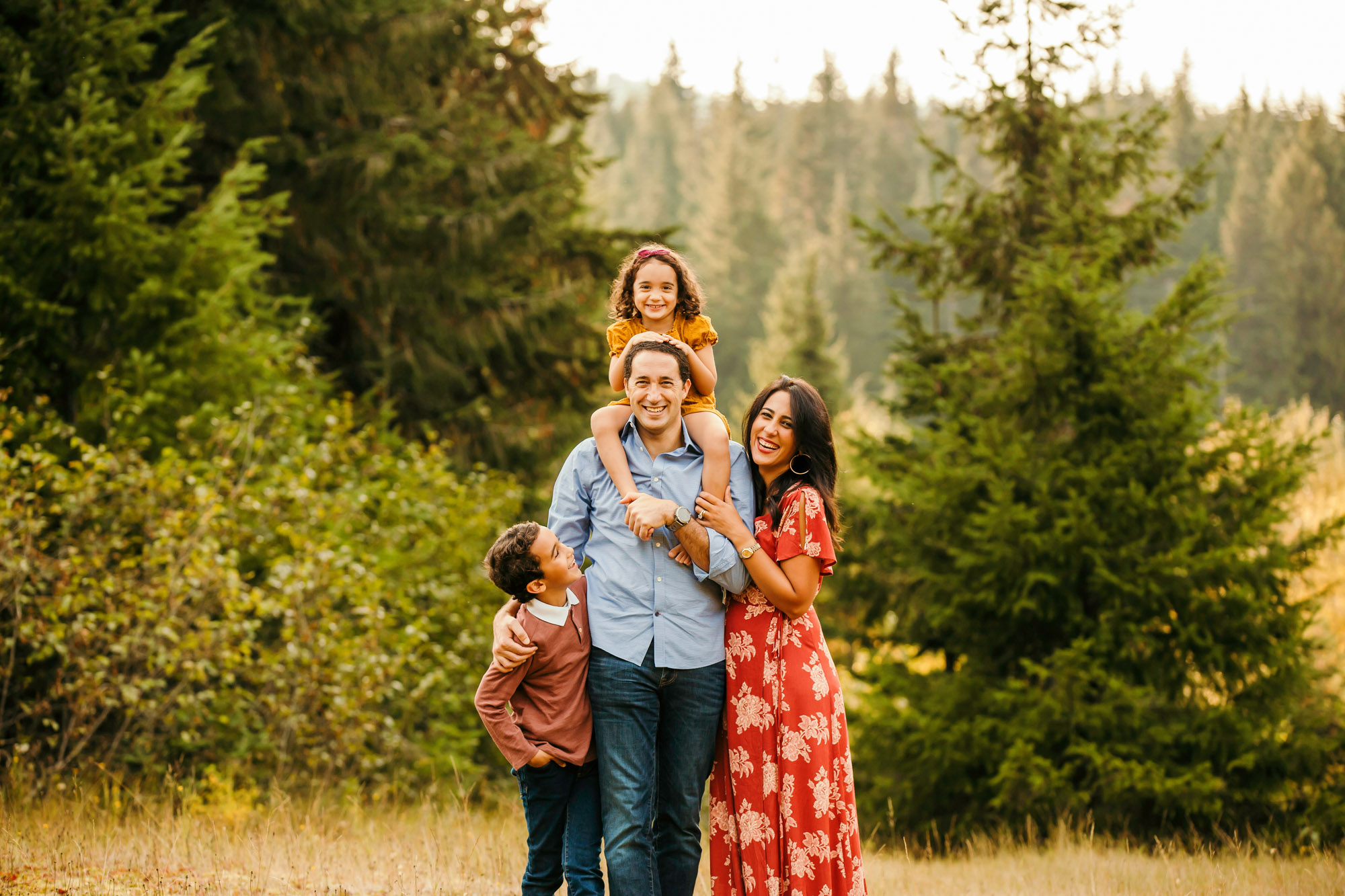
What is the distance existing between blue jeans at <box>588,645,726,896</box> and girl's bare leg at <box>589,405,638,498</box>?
0.53 metres

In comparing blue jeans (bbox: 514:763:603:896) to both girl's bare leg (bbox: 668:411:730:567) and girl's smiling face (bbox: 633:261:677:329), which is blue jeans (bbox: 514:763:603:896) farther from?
girl's smiling face (bbox: 633:261:677:329)

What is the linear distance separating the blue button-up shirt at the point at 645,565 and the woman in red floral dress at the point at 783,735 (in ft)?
0.34

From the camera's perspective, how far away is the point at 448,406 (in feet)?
40.0

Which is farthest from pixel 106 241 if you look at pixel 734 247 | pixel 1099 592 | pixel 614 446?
pixel 734 247

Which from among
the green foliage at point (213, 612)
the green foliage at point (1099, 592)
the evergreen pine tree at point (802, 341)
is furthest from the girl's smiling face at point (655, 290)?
the evergreen pine tree at point (802, 341)

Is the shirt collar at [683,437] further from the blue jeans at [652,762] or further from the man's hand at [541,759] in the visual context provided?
the man's hand at [541,759]

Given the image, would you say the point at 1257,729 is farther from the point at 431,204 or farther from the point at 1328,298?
the point at 1328,298

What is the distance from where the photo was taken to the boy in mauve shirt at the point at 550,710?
118 inches

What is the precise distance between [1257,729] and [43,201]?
940 centimetres

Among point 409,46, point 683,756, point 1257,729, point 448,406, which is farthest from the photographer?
point 448,406

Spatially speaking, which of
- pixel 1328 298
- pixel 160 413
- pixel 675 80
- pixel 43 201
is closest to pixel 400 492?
pixel 160 413

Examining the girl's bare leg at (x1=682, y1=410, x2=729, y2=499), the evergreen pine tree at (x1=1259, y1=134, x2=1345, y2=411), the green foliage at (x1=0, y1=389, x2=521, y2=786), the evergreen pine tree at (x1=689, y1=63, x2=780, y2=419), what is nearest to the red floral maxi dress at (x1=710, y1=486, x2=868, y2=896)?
the girl's bare leg at (x1=682, y1=410, x2=729, y2=499)

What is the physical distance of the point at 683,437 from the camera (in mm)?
3316

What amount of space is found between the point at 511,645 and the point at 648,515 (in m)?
0.57
